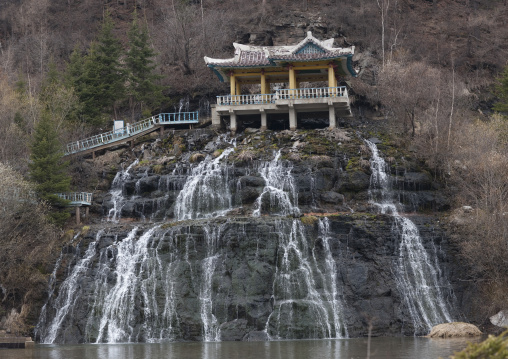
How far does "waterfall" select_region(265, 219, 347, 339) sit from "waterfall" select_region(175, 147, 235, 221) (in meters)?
6.61

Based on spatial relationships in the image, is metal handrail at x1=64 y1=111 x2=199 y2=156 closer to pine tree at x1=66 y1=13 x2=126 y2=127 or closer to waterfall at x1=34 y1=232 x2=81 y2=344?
pine tree at x1=66 y1=13 x2=126 y2=127

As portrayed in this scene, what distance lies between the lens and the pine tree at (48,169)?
1703 inches

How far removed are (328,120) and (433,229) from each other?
65.9ft

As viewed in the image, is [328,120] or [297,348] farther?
[328,120]

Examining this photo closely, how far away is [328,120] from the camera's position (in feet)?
186

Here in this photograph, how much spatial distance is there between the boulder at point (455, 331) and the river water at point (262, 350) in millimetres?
1166

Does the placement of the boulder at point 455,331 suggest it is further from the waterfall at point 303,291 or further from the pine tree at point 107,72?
the pine tree at point 107,72

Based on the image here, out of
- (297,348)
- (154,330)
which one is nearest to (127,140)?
(154,330)

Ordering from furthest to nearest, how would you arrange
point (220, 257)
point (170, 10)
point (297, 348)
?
point (170, 10)
point (220, 257)
point (297, 348)

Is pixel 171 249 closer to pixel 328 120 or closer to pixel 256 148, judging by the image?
pixel 256 148

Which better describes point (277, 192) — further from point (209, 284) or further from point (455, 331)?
point (455, 331)

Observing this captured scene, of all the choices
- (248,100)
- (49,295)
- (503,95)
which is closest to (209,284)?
(49,295)

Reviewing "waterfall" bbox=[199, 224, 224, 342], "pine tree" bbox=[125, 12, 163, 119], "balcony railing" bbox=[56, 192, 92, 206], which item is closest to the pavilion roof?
"pine tree" bbox=[125, 12, 163, 119]

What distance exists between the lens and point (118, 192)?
47500mm
